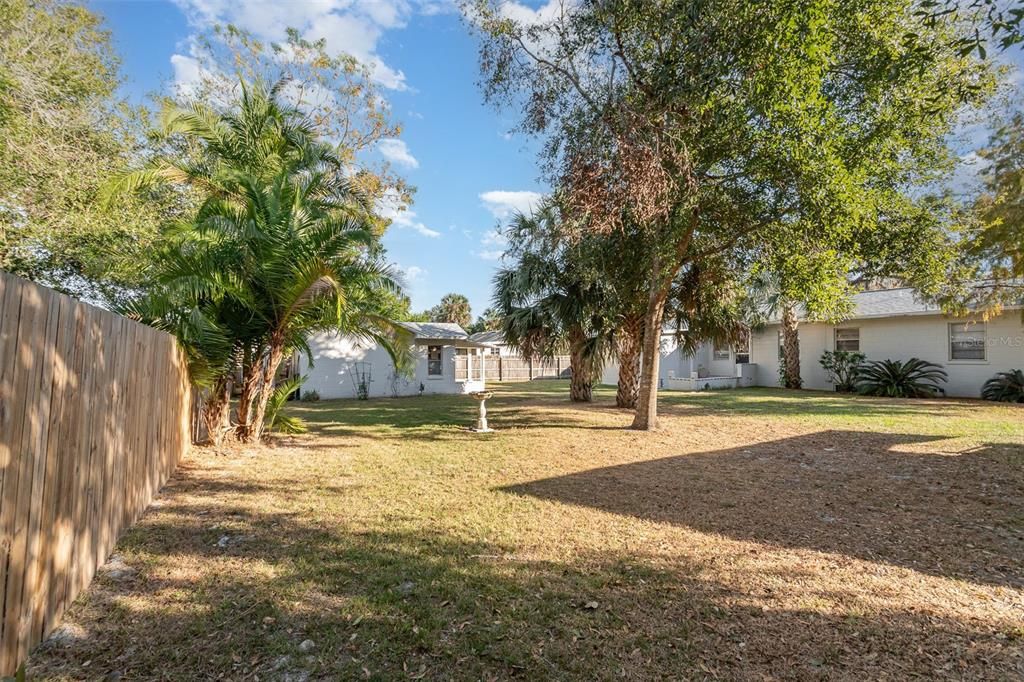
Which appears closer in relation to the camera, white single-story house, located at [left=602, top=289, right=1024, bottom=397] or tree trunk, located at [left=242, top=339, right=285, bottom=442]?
tree trunk, located at [left=242, top=339, right=285, bottom=442]

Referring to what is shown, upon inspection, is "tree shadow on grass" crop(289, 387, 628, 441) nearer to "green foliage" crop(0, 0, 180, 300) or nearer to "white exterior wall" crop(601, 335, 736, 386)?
"green foliage" crop(0, 0, 180, 300)

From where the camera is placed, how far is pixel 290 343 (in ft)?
28.0

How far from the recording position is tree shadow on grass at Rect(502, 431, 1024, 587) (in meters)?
4.21

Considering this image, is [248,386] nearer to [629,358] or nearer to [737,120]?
[737,120]

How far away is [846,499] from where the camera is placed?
5680 millimetres

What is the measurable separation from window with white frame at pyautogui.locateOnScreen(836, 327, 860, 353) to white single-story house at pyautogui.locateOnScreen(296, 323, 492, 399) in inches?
576

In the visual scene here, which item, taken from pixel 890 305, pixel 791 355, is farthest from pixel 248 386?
pixel 890 305

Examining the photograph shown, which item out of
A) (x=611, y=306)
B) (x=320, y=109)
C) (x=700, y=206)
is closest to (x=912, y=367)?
(x=611, y=306)

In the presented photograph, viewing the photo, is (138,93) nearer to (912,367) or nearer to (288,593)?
(288,593)

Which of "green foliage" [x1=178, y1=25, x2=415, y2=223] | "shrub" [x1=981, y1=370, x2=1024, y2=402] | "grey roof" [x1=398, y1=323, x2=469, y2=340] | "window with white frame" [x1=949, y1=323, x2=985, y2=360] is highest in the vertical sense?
"green foliage" [x1=178, y1=25, x2=415, y2=223]

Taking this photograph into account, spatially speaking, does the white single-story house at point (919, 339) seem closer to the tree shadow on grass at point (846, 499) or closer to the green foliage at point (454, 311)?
the tree shadow on grass at point (846, 499)

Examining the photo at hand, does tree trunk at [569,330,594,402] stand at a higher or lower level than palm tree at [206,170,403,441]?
lower

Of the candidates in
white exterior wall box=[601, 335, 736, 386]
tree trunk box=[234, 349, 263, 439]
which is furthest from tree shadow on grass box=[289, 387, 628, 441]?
white exterior wall box=[601, 335, 736, 386]

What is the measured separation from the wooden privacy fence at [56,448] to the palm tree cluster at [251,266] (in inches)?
113
